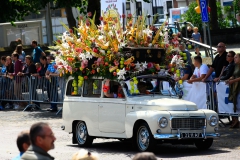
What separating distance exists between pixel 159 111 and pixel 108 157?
137 cm

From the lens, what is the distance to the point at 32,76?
2488 cm

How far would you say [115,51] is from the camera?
1513 centimetres

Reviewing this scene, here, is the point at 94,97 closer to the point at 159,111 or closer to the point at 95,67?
the point at 95,67

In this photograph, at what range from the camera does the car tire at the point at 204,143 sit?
1457cm

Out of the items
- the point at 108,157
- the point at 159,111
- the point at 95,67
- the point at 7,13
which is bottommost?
the point at 108,157

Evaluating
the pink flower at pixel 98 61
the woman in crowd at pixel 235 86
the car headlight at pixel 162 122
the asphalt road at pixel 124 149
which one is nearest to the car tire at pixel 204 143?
the asphalt road at pixel 124 149

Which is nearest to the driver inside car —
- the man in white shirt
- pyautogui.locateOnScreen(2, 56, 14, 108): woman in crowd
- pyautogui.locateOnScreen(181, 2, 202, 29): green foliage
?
the man in white shirt

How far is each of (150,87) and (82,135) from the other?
1952mm

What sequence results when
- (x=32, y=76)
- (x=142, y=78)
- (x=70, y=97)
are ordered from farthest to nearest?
1. (x=32, y=76)
2. (x=70, y=97)
3. (x=142, y=78)

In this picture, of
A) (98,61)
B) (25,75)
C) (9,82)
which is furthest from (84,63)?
(9,82)

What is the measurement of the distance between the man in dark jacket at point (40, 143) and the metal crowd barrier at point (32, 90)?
17.0 m

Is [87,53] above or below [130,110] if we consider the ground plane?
above

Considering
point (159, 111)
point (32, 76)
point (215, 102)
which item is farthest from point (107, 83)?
point (32, 76)

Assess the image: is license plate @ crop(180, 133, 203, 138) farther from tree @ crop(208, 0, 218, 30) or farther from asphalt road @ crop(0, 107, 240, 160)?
tree @ crop(208, 0, 218, 30)
